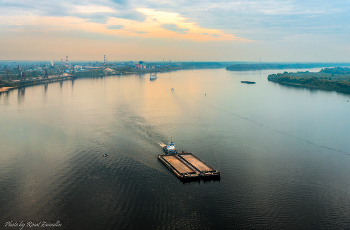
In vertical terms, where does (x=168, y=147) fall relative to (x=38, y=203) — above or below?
above

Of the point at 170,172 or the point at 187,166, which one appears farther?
the point at 187,166

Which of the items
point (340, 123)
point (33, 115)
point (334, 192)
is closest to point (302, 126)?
point (340, 123)

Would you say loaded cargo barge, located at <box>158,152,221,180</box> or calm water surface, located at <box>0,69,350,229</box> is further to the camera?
loaded cargo barge, located at <box>158,152,221,180</box>

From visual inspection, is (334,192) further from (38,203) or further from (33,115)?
(33,115)

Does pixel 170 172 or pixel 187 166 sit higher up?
pixel 187 166
